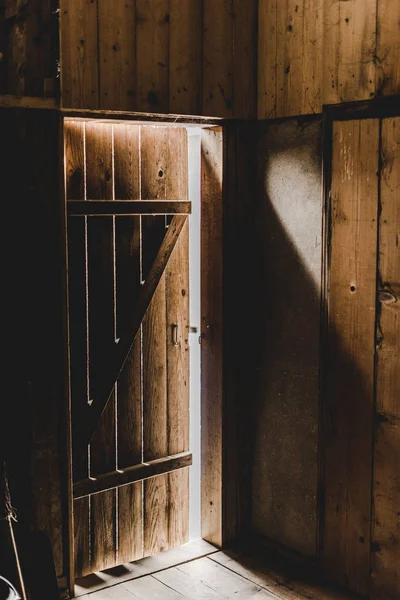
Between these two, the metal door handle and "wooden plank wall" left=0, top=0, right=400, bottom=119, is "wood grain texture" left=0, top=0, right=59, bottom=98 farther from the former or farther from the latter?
the metal door handle

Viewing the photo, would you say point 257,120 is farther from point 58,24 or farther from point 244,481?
point 244,481

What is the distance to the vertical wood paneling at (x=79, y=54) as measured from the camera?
344 centimetres

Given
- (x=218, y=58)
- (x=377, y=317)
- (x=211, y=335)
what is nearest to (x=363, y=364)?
(x=377, y=317)

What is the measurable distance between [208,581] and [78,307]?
4.92 feet

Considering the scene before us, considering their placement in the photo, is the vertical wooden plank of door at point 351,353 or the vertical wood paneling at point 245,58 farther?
the vertical wood paneling at point 245,58

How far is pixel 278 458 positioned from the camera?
414cm

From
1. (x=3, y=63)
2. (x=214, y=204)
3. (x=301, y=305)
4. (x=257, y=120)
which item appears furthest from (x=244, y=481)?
(x=3, y=63)

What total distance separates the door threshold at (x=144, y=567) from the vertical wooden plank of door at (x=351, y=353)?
742mm

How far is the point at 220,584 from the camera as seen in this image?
3.86 metres

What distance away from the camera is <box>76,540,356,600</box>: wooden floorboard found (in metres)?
3.74

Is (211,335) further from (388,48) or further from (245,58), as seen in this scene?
(388,48)

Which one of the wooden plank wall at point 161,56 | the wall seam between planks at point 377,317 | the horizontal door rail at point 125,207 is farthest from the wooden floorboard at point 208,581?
the wooden plank wall at point 161,56

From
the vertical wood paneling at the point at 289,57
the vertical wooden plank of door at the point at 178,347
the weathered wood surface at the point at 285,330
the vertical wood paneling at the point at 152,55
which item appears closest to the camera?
the vertical wood paneling at the point at 152,55

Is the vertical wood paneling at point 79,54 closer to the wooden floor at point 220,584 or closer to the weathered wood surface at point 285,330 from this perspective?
the weathered wood surface at point 285,330
